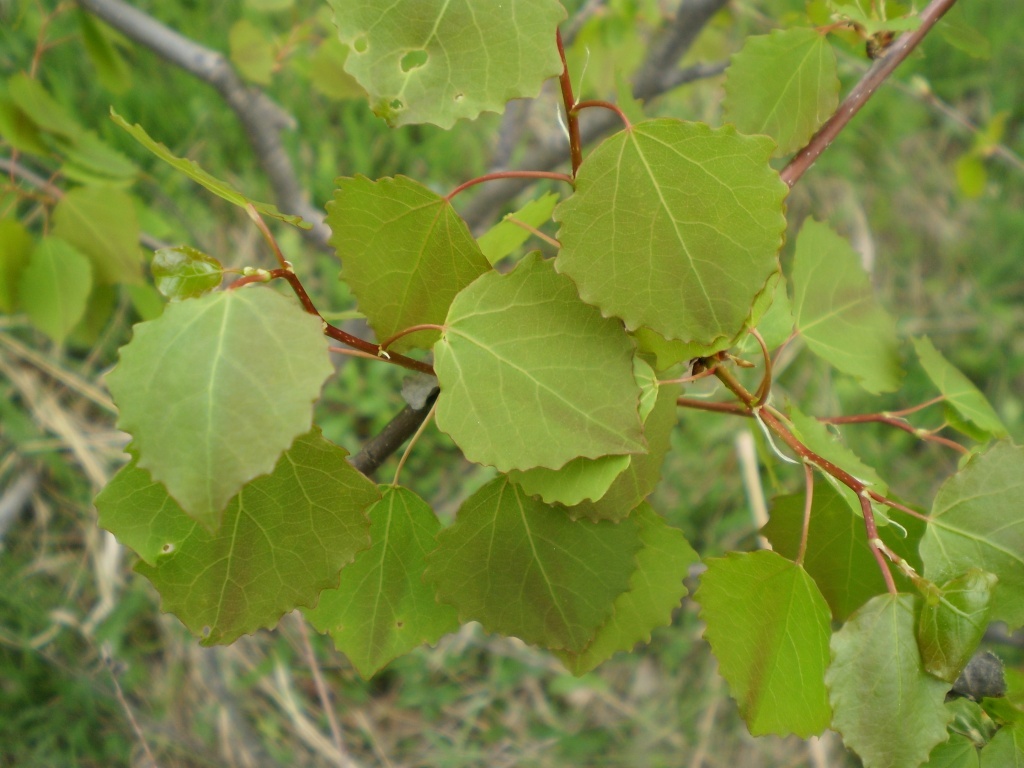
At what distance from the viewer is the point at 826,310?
732 mm

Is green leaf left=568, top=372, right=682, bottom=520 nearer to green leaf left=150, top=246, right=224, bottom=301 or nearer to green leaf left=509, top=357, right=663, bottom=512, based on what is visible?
green leaf left=509, top=357, right=663, bottom=512

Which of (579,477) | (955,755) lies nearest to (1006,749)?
(955,755)

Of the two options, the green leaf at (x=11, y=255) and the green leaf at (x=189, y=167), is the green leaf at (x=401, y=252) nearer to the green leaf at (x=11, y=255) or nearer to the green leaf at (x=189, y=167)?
the green leaf at (x=189, y=167)

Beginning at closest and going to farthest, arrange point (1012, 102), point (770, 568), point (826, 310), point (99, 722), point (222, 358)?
point (222, 358) → point (770, 568) → point (826, 310) → point (99, 722) → point (1012, 102)

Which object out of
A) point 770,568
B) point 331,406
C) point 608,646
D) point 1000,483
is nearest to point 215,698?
point 331,406

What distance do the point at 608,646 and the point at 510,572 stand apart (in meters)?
0.13

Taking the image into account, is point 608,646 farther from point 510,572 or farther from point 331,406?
point 331,406

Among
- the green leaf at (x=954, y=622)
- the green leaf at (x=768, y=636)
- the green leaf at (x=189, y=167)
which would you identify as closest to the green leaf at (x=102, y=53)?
the green leaf at (x=189, y=167)

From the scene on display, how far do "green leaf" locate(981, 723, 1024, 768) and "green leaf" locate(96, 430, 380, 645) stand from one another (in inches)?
18.2

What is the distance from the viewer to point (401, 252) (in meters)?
0.54

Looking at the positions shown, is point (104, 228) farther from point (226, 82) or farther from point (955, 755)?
point (955, 755)

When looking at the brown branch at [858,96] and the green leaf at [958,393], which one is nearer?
the brown branch at [858,96]

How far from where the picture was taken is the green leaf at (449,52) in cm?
43

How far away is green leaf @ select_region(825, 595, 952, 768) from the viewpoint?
491 millimetres
